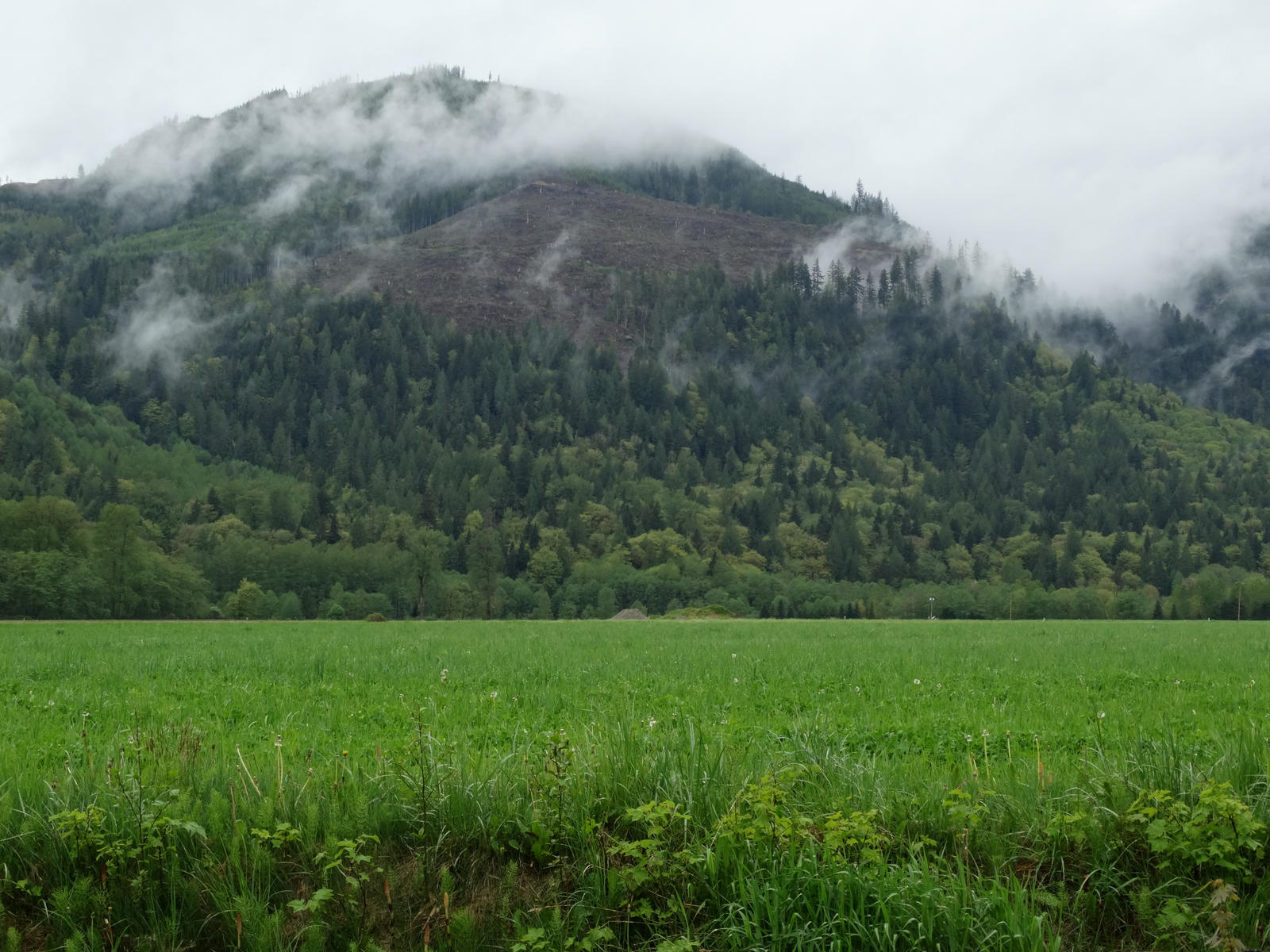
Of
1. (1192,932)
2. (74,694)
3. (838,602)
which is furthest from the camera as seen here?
(838,602)

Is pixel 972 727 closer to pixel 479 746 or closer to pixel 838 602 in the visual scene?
pixel 479 746

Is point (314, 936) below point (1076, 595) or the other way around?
the other way around

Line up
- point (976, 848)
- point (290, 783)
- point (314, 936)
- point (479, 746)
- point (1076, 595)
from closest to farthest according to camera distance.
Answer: point (314, 936) → point (976, 848) → point (290, 783) → point (479, 746) → point (1076, 595)

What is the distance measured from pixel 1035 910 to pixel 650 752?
10.4ft

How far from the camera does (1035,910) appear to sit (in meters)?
6.58

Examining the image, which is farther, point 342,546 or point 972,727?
point 342,546

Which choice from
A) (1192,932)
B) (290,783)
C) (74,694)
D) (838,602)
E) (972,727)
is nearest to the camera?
(1192,932)

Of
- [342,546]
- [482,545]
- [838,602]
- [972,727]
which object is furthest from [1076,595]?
[972,727]

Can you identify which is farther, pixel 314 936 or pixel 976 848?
pixel 976 848

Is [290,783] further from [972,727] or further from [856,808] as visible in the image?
[972,727]

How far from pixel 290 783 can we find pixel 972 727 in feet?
29.2

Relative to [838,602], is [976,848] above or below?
above

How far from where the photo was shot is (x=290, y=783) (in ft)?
26.9

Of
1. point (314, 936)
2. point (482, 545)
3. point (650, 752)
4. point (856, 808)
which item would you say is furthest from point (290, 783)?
point (482, 545)
